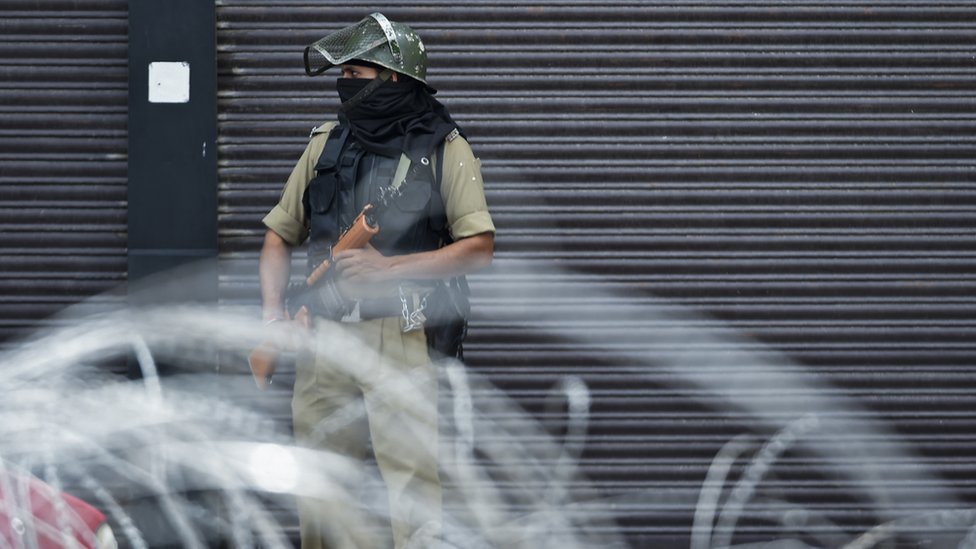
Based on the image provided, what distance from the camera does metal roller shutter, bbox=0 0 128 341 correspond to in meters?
5.36

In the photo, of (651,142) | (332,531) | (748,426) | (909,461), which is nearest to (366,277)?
(332,531)

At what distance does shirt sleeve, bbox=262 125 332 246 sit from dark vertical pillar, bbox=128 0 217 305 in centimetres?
149

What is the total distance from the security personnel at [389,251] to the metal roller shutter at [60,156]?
73.7 inches

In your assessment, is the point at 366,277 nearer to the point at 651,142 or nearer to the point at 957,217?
the point at 651,142

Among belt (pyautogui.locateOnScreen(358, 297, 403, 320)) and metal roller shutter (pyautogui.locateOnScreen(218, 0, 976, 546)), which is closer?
belt (pyautogui.locateOnScreen(358, 297, 403, 320))

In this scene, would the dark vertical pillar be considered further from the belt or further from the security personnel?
the belt

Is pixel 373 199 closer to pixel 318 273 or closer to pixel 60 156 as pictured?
pixel 318 273

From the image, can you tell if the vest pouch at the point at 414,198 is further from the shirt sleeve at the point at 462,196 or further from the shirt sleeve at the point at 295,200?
the shirt sleeve at the point at 295,200

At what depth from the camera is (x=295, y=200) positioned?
390 cm

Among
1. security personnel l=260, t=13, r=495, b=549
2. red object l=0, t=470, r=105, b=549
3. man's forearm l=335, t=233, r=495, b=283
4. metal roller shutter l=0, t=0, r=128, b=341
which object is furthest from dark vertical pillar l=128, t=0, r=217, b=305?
red object l=0, t=470, r=105, b=549

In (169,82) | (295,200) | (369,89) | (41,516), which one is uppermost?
(369,89)

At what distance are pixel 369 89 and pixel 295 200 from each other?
47 cm

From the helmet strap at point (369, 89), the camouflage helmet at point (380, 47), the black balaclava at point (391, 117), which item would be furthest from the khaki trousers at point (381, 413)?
the camouflage helmet at point (380, 47)

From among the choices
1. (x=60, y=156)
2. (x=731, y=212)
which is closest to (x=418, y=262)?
(x=731, y=212)
